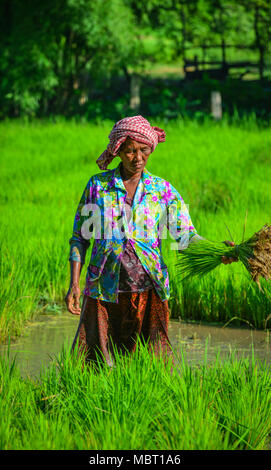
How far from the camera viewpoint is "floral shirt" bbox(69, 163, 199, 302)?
3584 mm

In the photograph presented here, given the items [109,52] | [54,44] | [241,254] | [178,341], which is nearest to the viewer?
[241,254]

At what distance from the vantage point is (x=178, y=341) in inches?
206

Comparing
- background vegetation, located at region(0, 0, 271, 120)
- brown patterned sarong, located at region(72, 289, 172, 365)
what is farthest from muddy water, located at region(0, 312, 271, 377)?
background vegetation, located at region(0, 0, 271, 120)

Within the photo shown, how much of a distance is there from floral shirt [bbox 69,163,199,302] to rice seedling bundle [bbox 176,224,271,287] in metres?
0.11

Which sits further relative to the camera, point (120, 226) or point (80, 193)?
point (80, 193)

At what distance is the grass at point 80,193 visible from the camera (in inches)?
229

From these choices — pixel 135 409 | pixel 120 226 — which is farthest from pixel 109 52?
pixel 135 409

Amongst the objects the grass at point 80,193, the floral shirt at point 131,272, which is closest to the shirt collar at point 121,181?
the floral shirt at point 131,272

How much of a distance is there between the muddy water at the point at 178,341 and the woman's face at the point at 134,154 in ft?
4.80

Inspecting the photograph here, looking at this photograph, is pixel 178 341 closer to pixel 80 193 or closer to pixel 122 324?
pixel 122 324

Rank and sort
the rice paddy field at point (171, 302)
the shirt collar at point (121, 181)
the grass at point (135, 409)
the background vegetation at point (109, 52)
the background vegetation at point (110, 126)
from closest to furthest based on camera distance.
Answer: the grass at point (135, 409), the rice paddy field at point (171, 302), the shirt collar at point (121, 181), the background vegetation at point (110, 126), the background vegetation at point (109, 52)

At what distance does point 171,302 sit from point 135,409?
9.04 feet

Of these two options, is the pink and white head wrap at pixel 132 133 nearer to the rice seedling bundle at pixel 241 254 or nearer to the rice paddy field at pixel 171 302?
the rice seedling bundle at pixel 241 254

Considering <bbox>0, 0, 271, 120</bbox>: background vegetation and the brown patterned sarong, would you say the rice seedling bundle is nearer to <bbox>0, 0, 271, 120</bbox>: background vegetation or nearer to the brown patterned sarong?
the brown patterned sarong
